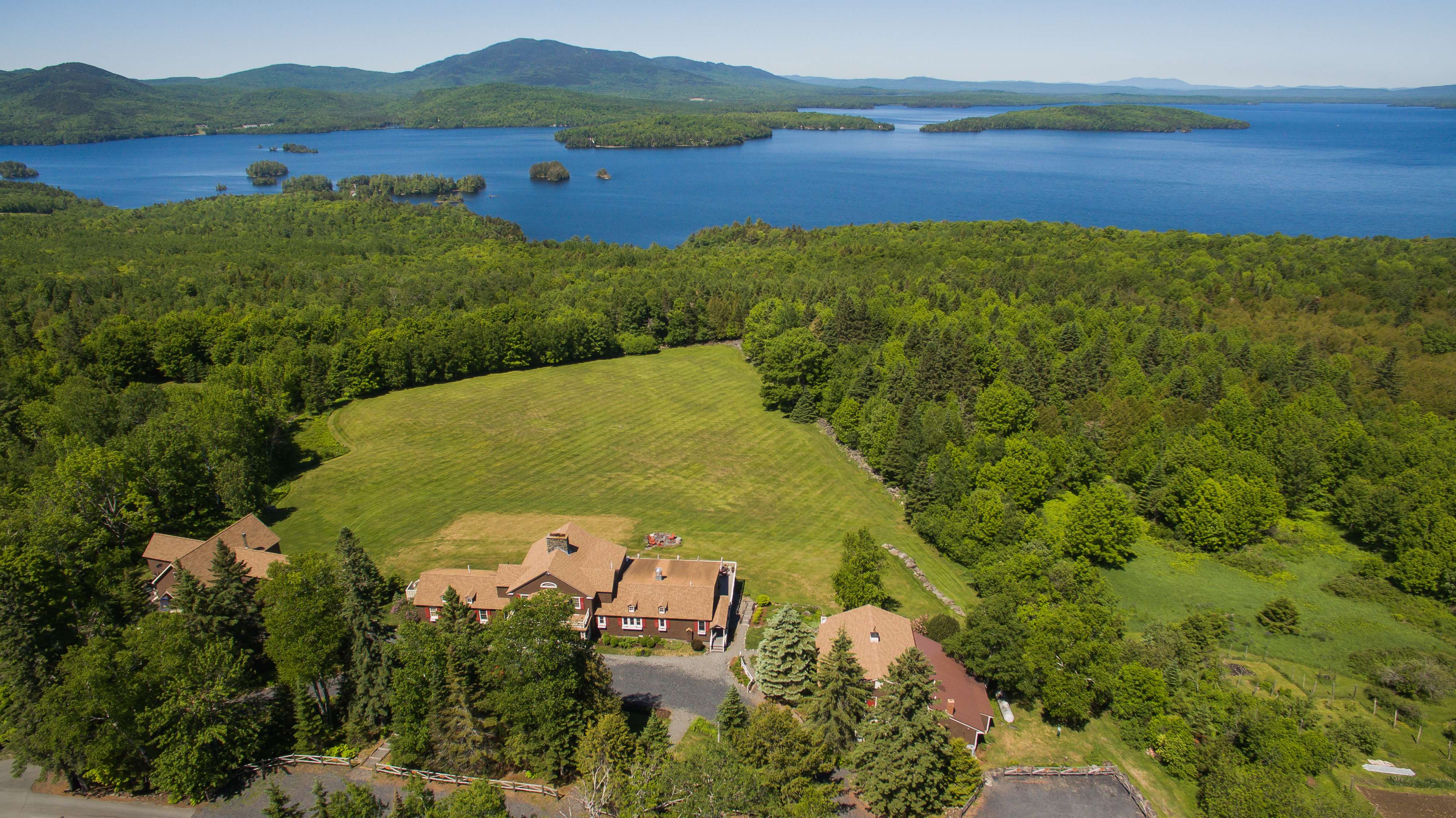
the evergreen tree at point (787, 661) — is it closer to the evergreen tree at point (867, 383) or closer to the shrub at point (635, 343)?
the evergreen tree at point (867, 383)

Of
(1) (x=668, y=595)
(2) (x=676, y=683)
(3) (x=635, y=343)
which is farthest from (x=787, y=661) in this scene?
(3) (x=635, y=343)

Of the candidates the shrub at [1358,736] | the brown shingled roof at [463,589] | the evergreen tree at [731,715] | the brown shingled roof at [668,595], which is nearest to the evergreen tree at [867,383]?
the brown shingled roof at [668,595]

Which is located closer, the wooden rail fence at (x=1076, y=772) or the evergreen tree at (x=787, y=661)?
the wooden rail fence at (x=1076, y=772)

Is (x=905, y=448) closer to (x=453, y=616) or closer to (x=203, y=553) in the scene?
(x=453, y=616)

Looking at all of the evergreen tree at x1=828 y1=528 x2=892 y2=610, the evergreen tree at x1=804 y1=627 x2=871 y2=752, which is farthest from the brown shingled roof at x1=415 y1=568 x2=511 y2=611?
the evergreen tree at x1=828 y1=528 x2=892 y2=610

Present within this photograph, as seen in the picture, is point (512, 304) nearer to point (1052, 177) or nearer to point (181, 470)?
point (181, 470)
